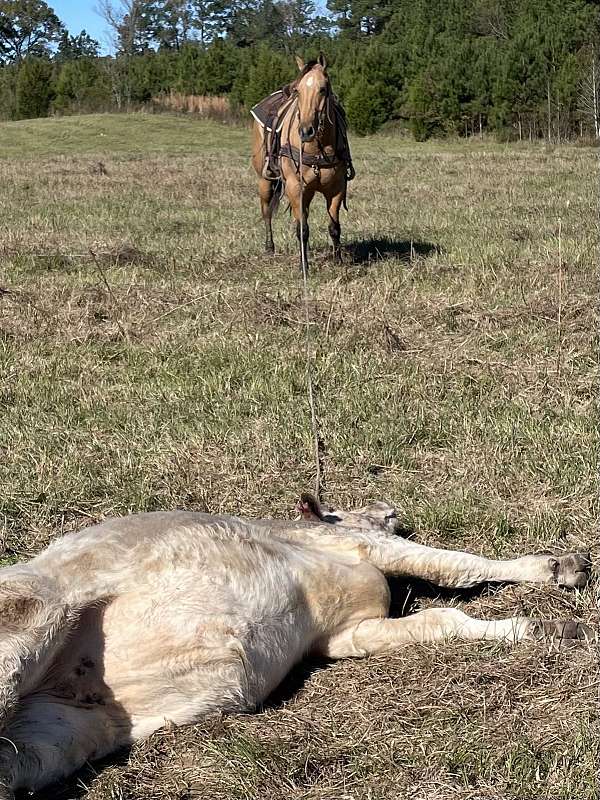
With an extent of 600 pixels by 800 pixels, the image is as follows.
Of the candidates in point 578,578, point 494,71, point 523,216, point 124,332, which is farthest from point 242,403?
point 494,71

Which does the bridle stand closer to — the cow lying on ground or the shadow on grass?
the cow lying on ground

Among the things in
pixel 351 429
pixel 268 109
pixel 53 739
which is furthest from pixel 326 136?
pixel 53 739

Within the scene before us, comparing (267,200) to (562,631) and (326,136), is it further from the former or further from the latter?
(562,631)

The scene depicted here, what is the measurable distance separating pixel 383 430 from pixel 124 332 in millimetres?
2744

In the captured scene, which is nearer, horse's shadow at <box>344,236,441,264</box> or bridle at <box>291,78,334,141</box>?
bridle at <box>291,78,334,141</box>

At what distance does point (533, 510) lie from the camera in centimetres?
412

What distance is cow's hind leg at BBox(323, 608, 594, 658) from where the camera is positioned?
126 inches

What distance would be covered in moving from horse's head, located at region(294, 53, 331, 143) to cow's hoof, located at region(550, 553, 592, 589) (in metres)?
6.27

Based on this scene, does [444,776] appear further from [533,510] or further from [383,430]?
[383,430]

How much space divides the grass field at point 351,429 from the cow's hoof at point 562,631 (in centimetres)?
7

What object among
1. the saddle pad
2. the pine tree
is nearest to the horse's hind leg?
the saddle pad

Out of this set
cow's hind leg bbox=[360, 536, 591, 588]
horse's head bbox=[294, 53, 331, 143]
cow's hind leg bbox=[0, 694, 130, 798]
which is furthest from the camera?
horse's head bbox=[294, 53, 331, 143]

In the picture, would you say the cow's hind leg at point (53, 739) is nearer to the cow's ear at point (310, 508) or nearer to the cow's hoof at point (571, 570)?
the cow's ear at point (310, 508)

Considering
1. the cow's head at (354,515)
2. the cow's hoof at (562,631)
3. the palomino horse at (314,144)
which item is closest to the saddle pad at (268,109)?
the palomino horse at (314,144)
